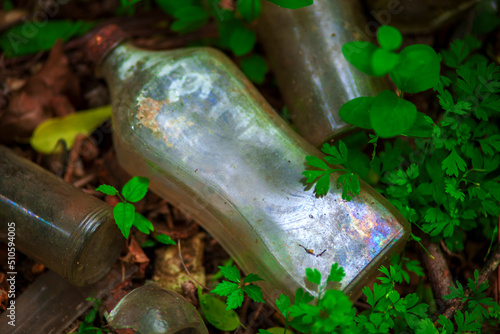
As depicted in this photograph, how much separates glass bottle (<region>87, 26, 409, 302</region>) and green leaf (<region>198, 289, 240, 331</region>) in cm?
15

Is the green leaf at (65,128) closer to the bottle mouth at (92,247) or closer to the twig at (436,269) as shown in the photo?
the bottle mouth at (92,247)

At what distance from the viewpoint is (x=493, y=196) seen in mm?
1452

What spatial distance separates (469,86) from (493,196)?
0.35 meters

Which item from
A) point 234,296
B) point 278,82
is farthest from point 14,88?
point 234,296

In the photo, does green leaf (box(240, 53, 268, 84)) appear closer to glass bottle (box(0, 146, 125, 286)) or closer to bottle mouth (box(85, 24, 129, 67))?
bottle mouth (box(85, 24, 129, 67))

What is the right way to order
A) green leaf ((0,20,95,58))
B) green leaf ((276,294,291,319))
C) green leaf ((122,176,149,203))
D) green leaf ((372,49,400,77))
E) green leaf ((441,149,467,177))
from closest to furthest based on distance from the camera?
green leaf ((372,49,400,77))
green leaf ((276,294,291,319))
green leaf ((441,149,467,177))
green leaf ((122,176,149,203))
green leaf ((0,20,95,58))

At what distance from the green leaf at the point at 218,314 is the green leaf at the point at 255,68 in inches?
34.4

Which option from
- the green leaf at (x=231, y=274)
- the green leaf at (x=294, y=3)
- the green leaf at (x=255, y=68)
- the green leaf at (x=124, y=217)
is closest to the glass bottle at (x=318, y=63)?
the green leaf at (x=255, y=68)

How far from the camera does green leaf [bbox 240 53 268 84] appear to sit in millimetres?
1900

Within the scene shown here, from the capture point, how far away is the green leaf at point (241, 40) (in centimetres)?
179

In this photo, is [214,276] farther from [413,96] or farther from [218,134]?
[413,96]

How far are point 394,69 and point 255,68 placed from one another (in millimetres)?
770

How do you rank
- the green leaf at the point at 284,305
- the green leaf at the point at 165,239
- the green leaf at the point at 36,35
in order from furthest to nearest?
1. the green leaf at the point at 36,35
2. the green leaf at the point at 165,239
3. the green leaf at the point at 284,305

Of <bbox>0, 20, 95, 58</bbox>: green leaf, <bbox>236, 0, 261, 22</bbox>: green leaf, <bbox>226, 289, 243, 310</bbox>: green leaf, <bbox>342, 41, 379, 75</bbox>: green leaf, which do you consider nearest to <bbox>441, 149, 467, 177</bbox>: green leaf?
<bbox>342, 41, 379, 75</bbox>: green leaf
